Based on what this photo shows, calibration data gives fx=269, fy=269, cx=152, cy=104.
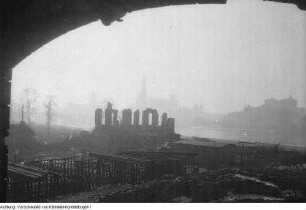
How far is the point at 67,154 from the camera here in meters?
26.2

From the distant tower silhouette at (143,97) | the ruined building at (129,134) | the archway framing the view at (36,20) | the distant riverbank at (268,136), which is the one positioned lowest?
the distant riverbank at (268,136)

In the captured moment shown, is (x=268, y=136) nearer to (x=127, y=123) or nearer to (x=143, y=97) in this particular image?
(x=127, y=123)

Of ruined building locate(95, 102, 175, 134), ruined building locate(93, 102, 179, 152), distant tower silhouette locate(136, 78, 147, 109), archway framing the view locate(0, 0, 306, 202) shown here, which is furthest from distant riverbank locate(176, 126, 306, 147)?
archway framing the view locate(0, 0, 306, 202)

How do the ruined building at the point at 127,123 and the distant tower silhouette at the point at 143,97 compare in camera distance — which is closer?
the ruined building at the point at 127,123

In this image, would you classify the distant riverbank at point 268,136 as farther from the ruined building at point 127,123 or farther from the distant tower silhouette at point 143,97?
the distant tower silhouette at point 143,97

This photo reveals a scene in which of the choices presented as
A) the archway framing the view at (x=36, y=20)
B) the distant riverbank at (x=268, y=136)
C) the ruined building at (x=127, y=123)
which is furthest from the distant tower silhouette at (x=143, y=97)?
the archway framing the view at (x=36, y=20)

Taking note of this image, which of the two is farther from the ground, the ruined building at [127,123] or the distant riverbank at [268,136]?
the ruined building at [127,123]

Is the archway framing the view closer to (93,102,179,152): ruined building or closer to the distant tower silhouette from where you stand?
(93,102,179,152): ruined building

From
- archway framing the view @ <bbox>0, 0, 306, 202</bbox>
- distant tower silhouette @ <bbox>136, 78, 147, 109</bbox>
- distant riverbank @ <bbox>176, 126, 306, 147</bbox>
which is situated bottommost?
distant riverbank @ <bbox>176, 126, 306, 147</bbox>

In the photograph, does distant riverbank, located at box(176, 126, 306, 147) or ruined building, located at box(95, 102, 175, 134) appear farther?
distant riverbank, located at box(176, 126, 306, 147)

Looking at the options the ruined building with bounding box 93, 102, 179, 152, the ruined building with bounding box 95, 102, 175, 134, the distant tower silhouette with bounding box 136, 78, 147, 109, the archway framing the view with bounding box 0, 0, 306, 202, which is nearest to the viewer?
the archway framing the view with bounding box 0, 0, 306, 202

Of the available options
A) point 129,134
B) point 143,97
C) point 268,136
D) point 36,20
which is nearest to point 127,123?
point 129,134

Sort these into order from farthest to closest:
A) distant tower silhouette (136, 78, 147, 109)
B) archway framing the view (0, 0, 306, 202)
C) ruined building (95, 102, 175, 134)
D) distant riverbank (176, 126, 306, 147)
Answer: distant tower silhouette (136, 78, 147, 109), distant riverbank (176, 126, 306, 147), ruined building (95, 102, 175, 134), archway framing the view (0, 0, 306, 202)
